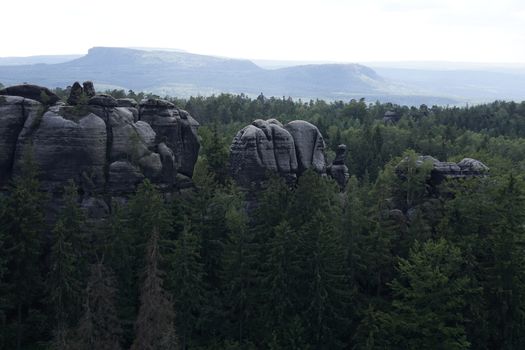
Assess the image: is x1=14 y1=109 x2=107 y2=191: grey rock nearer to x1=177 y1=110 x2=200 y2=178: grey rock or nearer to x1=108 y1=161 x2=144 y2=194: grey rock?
x1=108 y1=161 x2=144 y2=194: grey rock

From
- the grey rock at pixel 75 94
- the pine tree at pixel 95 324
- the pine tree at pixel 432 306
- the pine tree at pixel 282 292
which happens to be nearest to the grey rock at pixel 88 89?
the grey rock at pixel 75 94

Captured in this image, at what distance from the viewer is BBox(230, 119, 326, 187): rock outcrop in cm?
5025

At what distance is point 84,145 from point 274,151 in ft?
61.2

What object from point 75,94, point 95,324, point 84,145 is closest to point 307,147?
point 84,145

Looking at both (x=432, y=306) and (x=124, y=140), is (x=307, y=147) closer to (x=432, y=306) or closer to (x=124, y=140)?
(x=124, y=140)

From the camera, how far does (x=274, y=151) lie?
52031 millimetres

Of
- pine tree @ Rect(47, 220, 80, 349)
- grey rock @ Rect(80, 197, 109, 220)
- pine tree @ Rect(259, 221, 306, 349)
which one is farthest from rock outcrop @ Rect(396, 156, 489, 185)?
pine tree @ Rect(47, 220, 80, 349)

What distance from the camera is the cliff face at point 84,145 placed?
1716 inches

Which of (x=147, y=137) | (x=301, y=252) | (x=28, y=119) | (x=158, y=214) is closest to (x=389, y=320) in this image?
(x=301, y=252)

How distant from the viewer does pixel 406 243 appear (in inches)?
1601

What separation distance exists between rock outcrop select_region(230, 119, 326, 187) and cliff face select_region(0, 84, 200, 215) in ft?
22.5

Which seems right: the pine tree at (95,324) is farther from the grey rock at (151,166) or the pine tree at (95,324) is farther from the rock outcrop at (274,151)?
the rock outcrop at (274,151)

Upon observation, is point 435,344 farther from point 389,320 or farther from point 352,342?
point 352,342

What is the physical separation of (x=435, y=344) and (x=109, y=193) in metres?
29.1
